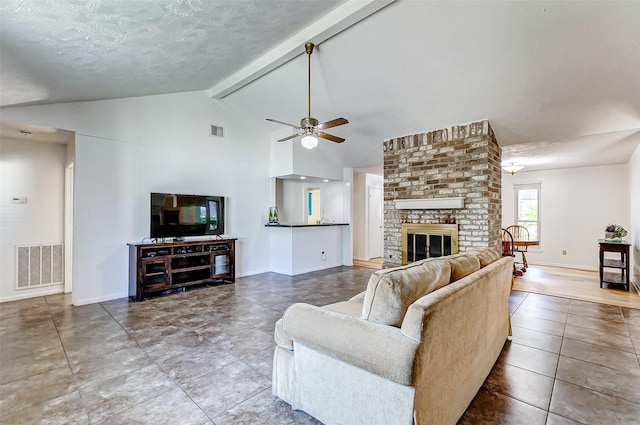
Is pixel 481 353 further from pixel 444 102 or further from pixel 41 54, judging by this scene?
pixel 41 54

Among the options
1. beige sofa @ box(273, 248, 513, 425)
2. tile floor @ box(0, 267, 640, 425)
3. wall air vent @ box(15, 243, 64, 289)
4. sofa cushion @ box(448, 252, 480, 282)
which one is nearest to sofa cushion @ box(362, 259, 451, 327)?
beige sofa @ box(273, 248, 513, 425)

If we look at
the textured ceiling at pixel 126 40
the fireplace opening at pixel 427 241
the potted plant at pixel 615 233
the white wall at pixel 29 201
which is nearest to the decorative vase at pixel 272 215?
the fireplace opening at pixel 427 241

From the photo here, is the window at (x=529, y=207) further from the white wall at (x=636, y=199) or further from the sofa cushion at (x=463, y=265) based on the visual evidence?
the sofa cushion at (x=463, y=265)

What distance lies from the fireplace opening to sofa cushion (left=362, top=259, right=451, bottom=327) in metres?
3.50

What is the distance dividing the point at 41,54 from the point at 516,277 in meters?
7.40

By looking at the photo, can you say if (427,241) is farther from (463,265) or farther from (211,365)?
(211,365)

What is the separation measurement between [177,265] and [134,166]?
5.41ft

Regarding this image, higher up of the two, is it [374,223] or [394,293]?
[374,223]

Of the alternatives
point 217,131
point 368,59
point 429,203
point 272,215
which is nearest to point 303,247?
point 272,215

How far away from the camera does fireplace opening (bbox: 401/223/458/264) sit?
16.0 ft

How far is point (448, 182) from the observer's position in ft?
16.2

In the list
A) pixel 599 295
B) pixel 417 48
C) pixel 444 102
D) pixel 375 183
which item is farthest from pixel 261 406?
pixel 375 183

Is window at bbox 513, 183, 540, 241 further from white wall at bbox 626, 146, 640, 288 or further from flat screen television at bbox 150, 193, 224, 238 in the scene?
flat screen television at bbox 150, 193, 224, 238

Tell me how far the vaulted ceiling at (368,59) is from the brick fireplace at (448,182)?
11.7 inches
